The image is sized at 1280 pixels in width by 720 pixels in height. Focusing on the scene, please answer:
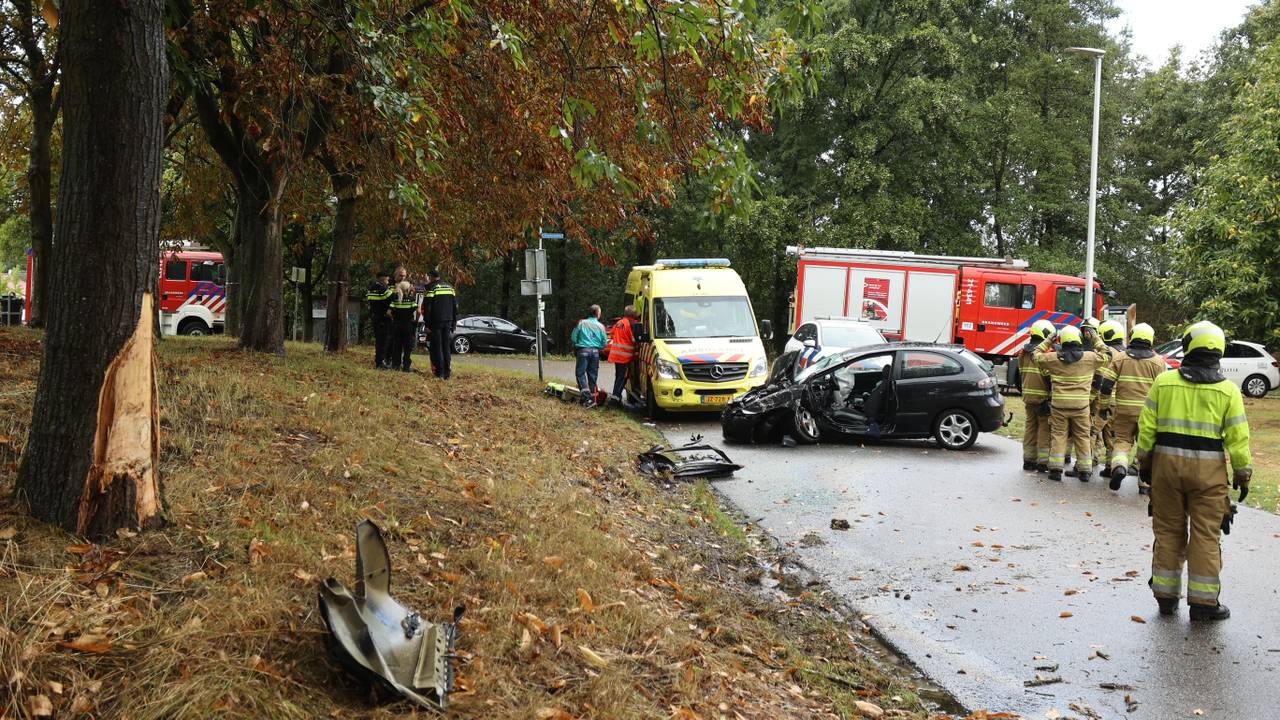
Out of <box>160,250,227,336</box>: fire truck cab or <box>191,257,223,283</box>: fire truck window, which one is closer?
<box>160,250,227,336</box>: fire truck cab

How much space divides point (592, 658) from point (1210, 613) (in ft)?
13.9

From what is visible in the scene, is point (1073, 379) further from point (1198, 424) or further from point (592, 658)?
point (592, 658)

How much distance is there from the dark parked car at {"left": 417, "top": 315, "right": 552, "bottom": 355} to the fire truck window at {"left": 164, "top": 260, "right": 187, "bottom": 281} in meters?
8.77

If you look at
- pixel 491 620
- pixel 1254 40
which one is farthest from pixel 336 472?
pixel 1254 40

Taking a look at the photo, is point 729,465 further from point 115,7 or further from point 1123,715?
point 115,7

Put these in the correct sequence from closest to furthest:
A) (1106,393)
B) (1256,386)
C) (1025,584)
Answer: (1025,584) → (1106,393) → (1256,386)

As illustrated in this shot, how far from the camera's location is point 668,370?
16.9m

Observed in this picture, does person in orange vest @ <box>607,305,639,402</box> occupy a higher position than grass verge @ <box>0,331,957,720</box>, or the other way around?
person in orange vest @ <box>607,305,639,402</box>

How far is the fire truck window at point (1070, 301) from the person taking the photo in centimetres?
2884

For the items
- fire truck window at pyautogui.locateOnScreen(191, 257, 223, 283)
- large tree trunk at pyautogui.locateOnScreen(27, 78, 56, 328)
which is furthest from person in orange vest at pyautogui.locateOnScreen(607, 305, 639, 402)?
fire truck window at pyautogui.locateOnScreen(191, 257, 223, 283)

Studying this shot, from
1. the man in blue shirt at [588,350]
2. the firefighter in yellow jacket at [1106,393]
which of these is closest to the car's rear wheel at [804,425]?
the firefighter in yellow jacket at [1106,393]

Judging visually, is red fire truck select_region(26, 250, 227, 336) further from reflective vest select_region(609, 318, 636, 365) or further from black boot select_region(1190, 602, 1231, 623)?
black boot select_region(1190, 602, 1231, 623)

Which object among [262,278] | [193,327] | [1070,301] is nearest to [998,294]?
[1070,301]

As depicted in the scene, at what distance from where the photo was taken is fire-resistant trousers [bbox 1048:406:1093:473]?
1197 cm
